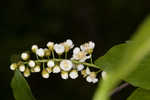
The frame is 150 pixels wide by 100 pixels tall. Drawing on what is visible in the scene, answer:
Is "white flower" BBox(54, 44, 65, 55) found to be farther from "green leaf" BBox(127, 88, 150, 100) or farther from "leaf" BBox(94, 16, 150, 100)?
"leaf" BBox(94, 16, 150, 100)

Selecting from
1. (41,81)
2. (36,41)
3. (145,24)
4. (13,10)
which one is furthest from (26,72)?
(13,10)

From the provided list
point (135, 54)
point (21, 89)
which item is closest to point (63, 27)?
point (21, 89)

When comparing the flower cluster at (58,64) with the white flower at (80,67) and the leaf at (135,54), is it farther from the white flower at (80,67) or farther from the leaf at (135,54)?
the leaf at (135,54)

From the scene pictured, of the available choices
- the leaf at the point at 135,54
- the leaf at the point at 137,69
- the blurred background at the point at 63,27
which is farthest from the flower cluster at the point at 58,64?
the blurred background at the point at 63,27

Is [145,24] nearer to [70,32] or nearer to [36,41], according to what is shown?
[36,41]

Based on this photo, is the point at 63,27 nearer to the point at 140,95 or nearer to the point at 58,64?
the point at 58,64

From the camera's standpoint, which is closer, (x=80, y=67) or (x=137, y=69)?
(x=137, y=69)
